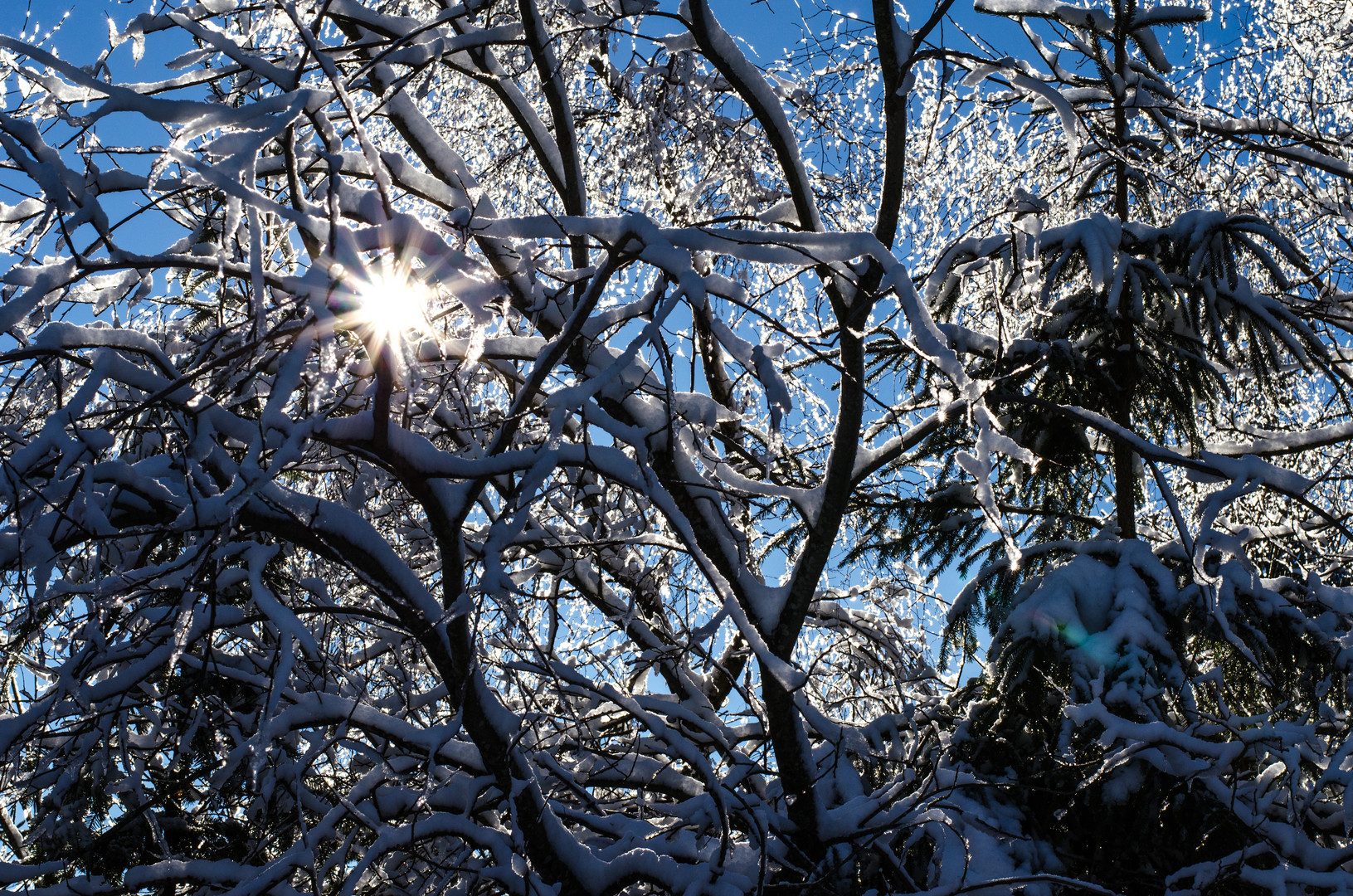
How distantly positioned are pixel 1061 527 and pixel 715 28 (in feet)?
10.1

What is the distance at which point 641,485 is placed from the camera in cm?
260

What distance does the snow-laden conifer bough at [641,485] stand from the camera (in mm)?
2357

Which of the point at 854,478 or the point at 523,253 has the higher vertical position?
the point at 523,253

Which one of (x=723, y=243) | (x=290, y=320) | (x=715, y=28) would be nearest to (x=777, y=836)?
(x=723, y=243)

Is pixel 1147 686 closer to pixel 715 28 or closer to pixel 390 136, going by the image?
pixel 715 28

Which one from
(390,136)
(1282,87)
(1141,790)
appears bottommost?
(1141,790)

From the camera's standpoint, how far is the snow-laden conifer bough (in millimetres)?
2357

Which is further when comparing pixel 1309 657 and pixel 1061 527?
pixel 1061 527

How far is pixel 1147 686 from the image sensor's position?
3363mm

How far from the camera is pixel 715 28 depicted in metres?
3.34

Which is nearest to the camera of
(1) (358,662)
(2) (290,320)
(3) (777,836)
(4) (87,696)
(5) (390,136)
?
(2) (290,320)

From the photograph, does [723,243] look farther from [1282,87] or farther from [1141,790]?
[1282,87]

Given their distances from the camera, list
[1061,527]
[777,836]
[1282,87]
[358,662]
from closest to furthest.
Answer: [777,836]
[358,662]
[1061,527]
[1282,87]

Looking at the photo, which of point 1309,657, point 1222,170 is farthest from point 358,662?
point 1222,170
